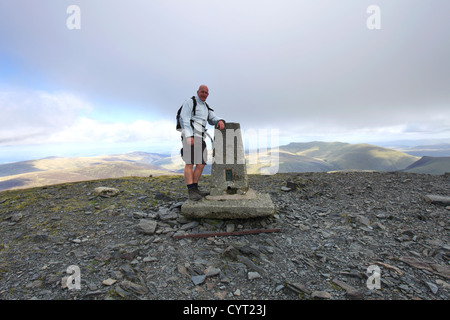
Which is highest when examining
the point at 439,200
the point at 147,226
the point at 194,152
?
the point at 194,152

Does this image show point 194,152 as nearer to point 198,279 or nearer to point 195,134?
point 195,134

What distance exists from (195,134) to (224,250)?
4.14m

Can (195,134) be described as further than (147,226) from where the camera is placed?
Yes

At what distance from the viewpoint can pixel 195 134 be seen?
293 inches

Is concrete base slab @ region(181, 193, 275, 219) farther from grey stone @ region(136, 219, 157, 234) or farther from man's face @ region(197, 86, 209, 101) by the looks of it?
man's face @ region(197, 86, 209, 101)

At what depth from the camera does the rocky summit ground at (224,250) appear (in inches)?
167

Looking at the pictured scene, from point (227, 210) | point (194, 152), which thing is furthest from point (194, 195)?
point (194, 152)

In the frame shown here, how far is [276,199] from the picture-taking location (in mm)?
9758

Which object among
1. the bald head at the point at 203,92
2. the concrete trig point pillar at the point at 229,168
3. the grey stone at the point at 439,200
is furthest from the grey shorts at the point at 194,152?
the grey stone at the point at 439,200

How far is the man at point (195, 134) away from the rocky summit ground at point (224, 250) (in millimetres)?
1585
